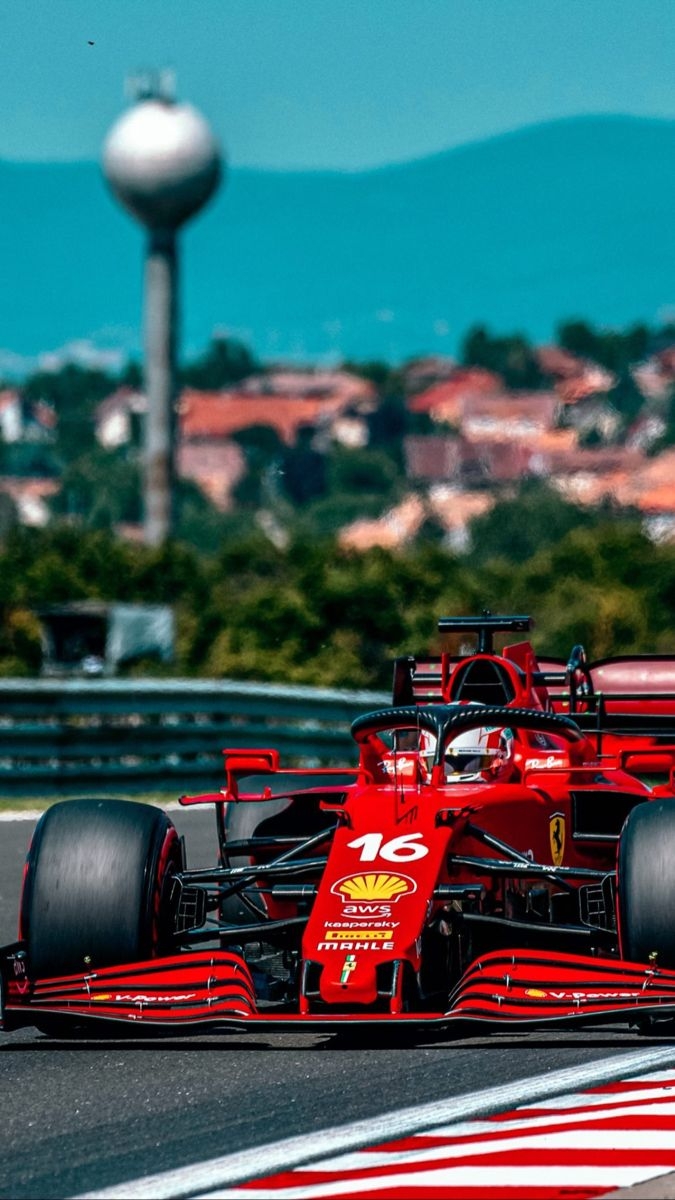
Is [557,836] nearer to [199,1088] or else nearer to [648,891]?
[648,891]

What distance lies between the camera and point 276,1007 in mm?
7574

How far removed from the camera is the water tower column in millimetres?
102000

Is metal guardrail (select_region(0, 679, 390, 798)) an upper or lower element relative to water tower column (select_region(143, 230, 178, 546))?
lower

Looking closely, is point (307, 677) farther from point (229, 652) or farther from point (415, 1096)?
point (415, 1096)

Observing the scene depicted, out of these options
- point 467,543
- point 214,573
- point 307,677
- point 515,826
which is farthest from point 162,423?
point 515,826

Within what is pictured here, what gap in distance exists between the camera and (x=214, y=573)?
86438mm

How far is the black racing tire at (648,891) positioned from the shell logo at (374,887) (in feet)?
2.22

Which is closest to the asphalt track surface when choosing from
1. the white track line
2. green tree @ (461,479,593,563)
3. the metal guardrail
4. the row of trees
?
the white track line

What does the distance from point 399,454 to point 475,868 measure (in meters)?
179

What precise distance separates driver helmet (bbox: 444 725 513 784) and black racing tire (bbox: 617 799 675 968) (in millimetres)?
1305

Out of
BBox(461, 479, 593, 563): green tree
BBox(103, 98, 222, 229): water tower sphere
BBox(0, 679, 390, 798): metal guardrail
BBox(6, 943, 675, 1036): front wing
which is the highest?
BBox(103, 98, 222, 229): water tower sphere

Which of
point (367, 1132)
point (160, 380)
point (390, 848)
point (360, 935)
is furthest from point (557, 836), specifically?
point (160, 380)

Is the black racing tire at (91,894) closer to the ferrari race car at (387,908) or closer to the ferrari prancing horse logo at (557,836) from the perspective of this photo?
the ferrari race car at (387,908)

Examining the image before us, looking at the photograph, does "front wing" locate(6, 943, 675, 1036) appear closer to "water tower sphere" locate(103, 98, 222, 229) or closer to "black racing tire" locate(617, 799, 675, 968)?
"black racing tire" locate(617, 799, 675, 968)
